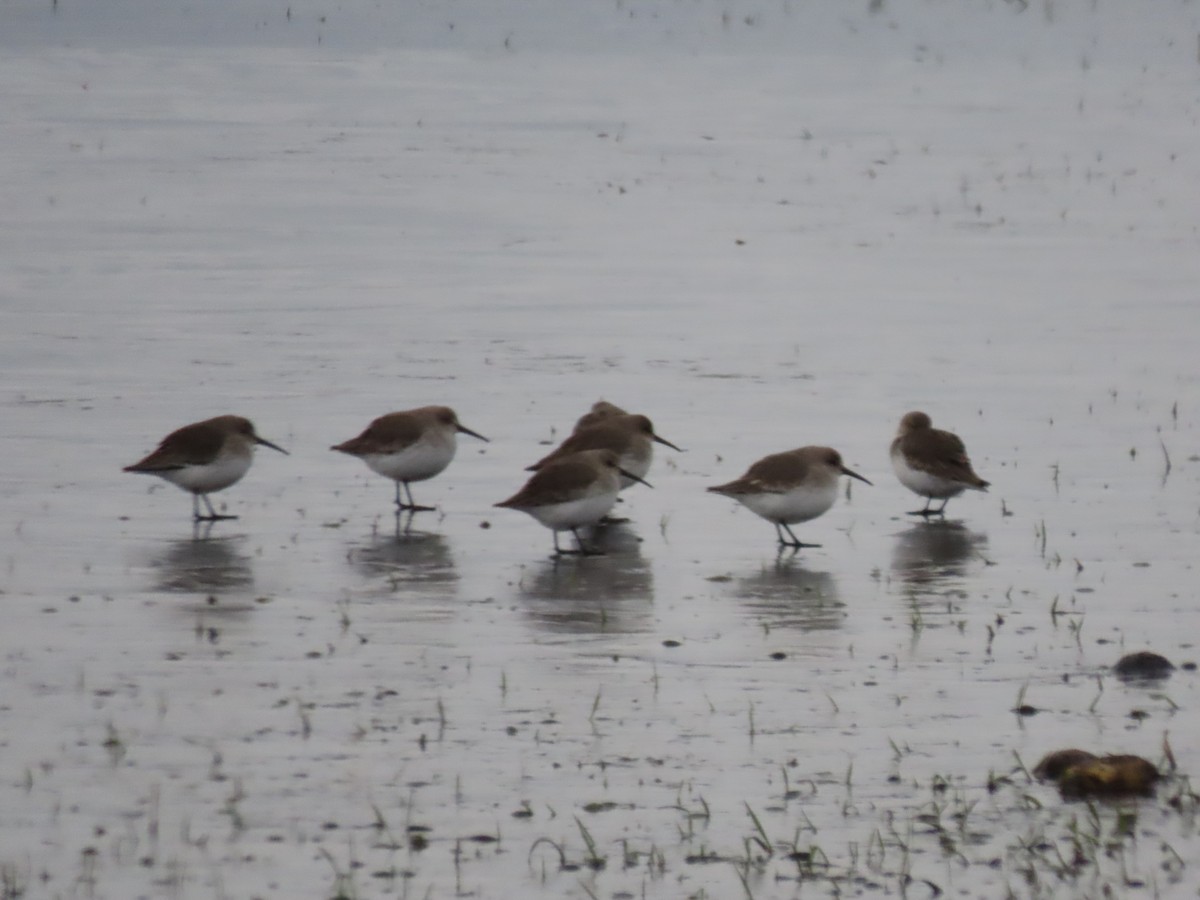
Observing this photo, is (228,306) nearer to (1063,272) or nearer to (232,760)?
(1063,272)

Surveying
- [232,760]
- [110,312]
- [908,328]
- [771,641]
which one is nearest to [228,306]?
[110,312]

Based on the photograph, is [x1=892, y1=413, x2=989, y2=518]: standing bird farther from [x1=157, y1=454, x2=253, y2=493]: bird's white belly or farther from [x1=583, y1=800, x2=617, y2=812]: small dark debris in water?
[x1=583, y1=800, x2=617, y2=812]: small dark debris in water

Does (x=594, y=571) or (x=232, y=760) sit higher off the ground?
(x=594, y=571)

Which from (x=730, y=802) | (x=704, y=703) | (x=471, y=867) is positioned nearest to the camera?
(x=471, y=867)

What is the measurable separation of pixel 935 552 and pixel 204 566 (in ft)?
13.0

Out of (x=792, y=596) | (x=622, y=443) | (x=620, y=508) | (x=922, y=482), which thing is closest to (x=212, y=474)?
(x=622, y=443)

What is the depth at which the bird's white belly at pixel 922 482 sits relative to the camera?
1421 cm

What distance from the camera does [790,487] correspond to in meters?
13.5

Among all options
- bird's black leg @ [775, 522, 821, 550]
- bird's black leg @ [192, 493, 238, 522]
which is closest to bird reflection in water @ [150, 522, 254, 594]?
bird's black leg @ [192, 493, 238, 522]

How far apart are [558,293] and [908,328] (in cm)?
342

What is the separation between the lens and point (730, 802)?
8.84 meters

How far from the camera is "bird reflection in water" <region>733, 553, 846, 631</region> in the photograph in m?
11.8

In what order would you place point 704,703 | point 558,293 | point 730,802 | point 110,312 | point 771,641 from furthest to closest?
point 558,293 < point 110,312 < point 771,641 < point 704,703 < point 730,802

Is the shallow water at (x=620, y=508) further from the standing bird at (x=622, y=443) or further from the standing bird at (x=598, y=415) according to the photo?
the standing bird at (x=598, y=415)
